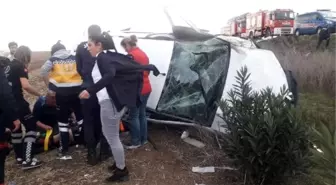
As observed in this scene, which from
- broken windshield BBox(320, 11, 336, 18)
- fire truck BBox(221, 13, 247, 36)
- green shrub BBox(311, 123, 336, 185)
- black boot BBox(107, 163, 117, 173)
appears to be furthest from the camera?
fire truck BBox(221, 13, 247, 36)

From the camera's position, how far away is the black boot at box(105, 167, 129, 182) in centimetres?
372

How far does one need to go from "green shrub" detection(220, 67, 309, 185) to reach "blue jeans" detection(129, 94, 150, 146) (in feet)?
4.59

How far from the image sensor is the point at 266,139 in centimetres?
331

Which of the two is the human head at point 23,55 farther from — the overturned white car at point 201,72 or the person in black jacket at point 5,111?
the overturned white car at point 201,72

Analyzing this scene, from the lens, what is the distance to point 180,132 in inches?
206

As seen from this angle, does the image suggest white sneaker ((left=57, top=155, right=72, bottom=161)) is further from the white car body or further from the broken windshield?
the broken windshield

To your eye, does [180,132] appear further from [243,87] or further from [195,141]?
[243,87]

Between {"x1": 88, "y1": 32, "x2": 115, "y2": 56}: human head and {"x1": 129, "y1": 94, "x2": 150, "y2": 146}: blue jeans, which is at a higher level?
{"x1": 88, "y1": 32, "x2": 115, "y2": 56}: human head

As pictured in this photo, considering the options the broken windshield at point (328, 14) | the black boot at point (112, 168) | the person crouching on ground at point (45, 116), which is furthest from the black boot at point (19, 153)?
the broken windshield at point (328, 14)

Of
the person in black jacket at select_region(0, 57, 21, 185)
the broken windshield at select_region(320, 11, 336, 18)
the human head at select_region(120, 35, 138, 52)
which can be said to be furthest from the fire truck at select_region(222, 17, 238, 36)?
the person in black jacket at select_region(0, 57, 21, 185)

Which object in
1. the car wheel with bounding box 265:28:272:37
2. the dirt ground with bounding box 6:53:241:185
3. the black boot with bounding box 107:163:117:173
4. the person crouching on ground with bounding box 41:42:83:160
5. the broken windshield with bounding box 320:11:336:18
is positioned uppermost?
the broken windshield with bounding box 320:11:336:18

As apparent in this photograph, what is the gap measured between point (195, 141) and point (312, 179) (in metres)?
1.64

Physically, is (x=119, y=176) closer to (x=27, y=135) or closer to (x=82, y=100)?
(x=82, y=100)

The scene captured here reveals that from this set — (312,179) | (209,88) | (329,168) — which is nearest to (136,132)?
(209,88)
